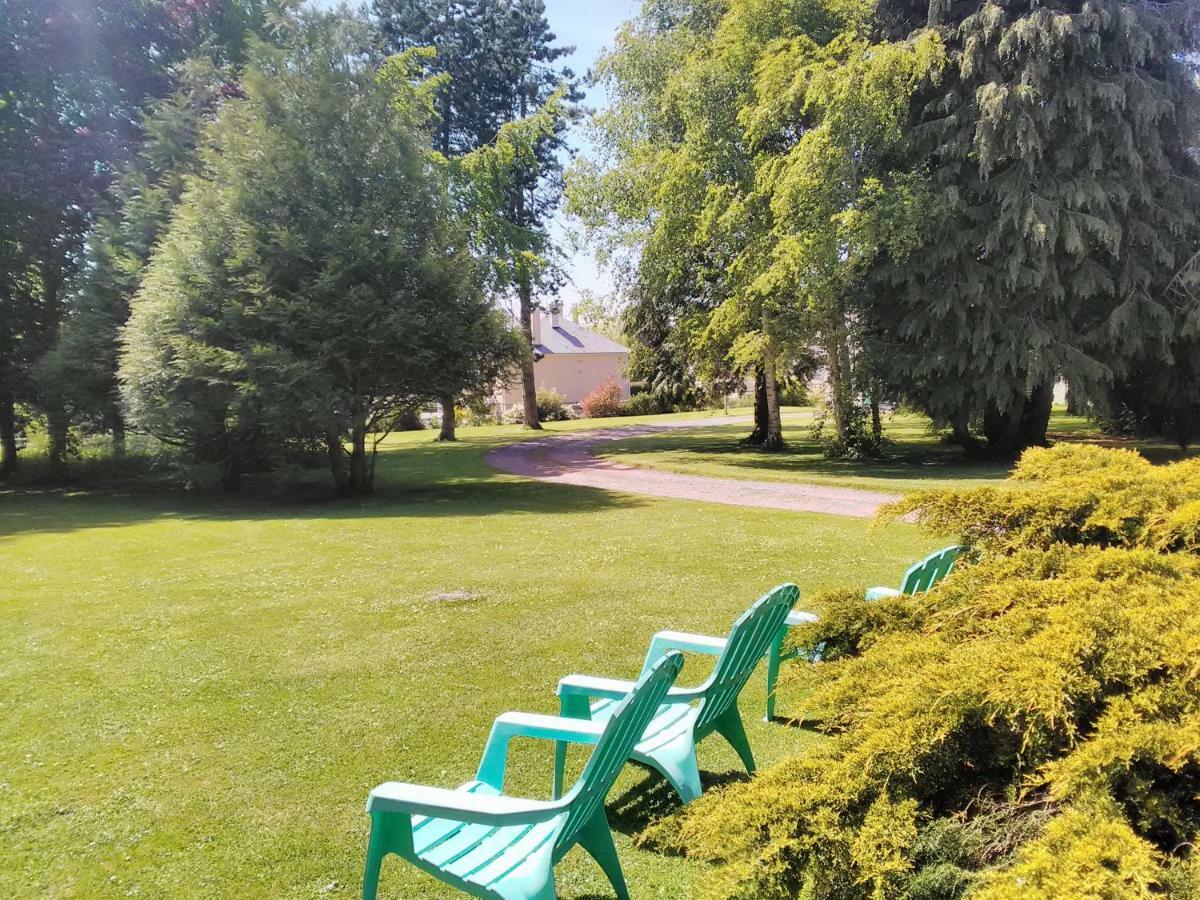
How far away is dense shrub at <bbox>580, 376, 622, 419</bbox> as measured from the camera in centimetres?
4978

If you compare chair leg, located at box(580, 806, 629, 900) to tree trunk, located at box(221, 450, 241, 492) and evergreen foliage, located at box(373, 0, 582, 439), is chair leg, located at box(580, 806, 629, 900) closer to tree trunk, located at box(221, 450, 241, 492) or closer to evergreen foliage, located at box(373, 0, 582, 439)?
tree trunk, located at box(221, 450, 241, 492)

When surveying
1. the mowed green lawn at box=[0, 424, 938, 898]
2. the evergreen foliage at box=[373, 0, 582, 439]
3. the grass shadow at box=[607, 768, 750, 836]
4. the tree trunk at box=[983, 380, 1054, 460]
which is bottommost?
the grass shadow at box=[607, 768, 750, 836]

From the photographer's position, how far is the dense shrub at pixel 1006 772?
2.08 metres

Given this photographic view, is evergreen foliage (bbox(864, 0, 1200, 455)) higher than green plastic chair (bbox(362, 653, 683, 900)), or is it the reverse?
evergreen foliage (bbox(864, 0, 1200, 455))

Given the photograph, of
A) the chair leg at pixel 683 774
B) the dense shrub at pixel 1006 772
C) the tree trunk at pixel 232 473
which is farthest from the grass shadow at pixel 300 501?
the dense shrub at pixel 1006 772

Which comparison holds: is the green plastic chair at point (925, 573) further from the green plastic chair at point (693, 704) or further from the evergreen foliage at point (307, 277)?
the evergreen foliage at point (307, 277)

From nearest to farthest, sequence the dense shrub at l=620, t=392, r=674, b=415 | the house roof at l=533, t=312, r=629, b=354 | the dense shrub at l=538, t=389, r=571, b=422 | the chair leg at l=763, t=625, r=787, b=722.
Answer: the chair leg at l=763, t=625, r=787, b=722
the dense shrub at l=538, t=389, r=571, b=422
the dense shrub at l=620, t=392, r=674, b=415
the house roof at l=533, t=312, r=629, b=354

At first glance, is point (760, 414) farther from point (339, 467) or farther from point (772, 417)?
point (339, 467)

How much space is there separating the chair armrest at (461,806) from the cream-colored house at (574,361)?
56.0 m

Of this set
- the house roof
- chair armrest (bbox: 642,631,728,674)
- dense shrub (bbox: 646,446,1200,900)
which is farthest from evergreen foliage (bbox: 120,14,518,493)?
the house roof

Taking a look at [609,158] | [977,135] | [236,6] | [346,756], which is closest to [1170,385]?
[977,135]

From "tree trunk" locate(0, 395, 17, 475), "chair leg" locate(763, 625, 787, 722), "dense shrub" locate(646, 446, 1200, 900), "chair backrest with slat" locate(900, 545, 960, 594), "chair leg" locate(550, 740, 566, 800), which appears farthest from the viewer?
"tree trunk" locate(0, 395, 17, 475)

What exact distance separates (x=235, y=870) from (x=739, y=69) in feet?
73.1

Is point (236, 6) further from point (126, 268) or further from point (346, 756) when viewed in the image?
point (346, 756)
